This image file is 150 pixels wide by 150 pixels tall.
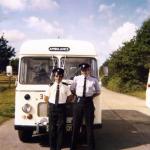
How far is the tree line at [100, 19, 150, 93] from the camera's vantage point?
49875mm

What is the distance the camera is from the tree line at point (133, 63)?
4988cm

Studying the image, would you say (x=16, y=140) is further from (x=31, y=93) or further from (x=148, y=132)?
(x=148, y=132)

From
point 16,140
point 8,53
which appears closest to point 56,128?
point 16,140

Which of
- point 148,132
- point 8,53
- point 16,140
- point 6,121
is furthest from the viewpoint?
point 8,53

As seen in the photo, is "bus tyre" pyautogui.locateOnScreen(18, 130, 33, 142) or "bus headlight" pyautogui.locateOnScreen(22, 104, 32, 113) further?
"bus tyre" pyautogui.locateOnScreen(18, 130, 33, 142)

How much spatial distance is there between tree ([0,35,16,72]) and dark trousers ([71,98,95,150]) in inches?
3035

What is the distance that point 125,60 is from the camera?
50875 millimetres

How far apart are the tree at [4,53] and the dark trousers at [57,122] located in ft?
254

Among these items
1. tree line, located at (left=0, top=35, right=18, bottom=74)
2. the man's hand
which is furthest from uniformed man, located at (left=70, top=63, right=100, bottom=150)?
tree line, located at (left=0, top=35, right=18, bottom=74)

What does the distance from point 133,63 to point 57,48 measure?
37.6 m

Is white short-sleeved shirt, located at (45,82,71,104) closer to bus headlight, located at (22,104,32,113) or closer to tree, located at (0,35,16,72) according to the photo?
bus headlight, located at (22,104,32,113)

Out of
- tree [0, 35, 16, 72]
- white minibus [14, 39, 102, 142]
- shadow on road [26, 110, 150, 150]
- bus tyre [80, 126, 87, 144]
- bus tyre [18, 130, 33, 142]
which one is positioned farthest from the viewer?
tree [0, 35, 16, 72]

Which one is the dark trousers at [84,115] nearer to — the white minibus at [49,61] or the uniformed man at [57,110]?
the uniformed man at [57,110]

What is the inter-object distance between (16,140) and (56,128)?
2.53m
